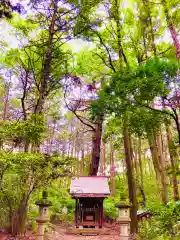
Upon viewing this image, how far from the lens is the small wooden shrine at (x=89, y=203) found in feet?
40.1

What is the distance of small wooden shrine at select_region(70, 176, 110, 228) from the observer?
40.1ft

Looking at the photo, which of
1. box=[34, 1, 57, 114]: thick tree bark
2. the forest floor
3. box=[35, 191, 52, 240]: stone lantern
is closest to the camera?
box=[35, 191, 52, 240]: stone lantern

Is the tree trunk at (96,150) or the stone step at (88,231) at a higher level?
the tree trunk at (96,150)

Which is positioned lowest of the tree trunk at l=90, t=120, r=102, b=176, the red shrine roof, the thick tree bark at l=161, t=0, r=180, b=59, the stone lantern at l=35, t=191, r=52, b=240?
the stone lantern at l=35, t=191, r=52, b=240

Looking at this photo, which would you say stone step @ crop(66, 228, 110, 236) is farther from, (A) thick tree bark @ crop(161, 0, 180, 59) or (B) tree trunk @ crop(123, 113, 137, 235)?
(A) thick tree bark @ crop(161, 0, 180, 59)

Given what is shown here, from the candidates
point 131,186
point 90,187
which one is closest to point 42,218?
point 131,186

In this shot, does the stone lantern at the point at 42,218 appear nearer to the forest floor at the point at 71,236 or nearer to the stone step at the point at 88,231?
the forest floor at the point at 71,236

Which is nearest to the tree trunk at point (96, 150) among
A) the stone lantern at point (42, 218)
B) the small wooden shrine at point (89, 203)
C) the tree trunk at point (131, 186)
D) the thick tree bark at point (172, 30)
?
the small wooden shrine at point (89, 203)

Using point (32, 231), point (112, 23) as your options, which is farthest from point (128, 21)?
point (32, 231)

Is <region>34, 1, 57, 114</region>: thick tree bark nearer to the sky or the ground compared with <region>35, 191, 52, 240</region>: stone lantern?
nearer to the sky

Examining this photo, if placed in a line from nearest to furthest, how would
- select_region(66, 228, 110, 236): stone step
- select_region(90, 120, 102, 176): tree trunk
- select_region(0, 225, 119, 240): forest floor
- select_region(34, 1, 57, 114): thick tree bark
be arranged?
select_region(0, 225, 119, 240): forest floor, select_region(34, 1, 57, 114): thick tree bark, select_region(66, 228, 110, 236): stone step, select_region(90, 120, 102, 176): tree trunk

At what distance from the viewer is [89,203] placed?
12.7 m

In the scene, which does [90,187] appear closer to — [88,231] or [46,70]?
[88,231]

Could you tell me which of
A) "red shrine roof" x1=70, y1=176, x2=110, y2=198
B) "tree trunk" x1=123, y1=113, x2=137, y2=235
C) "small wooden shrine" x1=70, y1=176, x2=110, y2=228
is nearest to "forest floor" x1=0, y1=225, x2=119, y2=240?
"small wooden shrine" x1=70, y1=176, x2=110, y2=228
